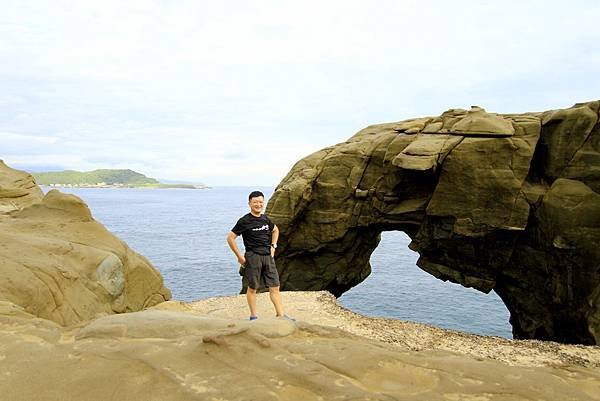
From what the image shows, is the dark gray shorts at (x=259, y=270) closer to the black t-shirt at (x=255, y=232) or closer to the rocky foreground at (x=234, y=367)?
the black t-shirt at (x=255, y=232)

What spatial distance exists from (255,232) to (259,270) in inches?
36.6

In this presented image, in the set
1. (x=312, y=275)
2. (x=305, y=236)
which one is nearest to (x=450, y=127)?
(x=305, y=236)

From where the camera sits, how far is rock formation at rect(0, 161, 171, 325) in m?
7.29

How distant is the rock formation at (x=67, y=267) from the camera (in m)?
7.29

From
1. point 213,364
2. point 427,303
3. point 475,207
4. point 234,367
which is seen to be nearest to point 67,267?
point 213,364

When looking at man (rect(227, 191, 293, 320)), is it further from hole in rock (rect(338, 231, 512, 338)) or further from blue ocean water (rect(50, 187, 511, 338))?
blue ocean water (rect(50, 187, 511, 338))

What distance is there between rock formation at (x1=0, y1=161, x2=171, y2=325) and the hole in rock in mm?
23446

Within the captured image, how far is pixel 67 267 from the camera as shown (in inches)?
330

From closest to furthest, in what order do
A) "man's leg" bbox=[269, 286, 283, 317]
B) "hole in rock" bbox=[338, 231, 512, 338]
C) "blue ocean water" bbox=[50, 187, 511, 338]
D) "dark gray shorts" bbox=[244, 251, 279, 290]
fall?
1. "dark gray shorts" bbox=[244, 251, 279, 290]
2. "man's leg" bbox=[269, 286, 283, 317]
3. "hole in rock" bbox=[338, 231, 512, 338]
4. "blue ocean water" bbox=[50, 187, 511, 338]

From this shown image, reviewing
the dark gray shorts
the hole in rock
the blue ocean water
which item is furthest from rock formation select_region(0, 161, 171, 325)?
the hole in rock

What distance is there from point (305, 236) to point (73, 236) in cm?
1771

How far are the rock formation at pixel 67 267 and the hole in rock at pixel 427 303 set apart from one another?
2345cm

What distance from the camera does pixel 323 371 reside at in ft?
13.4

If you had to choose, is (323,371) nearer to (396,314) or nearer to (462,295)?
(396,314)
